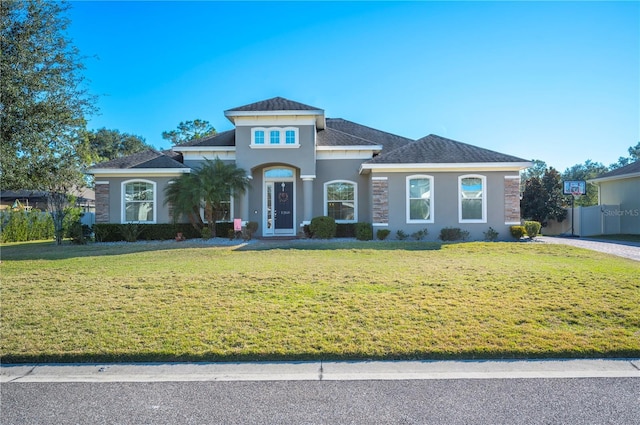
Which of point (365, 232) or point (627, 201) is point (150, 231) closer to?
point (365, 232)

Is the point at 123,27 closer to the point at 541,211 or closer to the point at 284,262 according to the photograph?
the point at 284,262

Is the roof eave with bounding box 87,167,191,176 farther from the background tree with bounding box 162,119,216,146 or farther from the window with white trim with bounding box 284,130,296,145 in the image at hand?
the background tree with bounding box 162,119,216,146

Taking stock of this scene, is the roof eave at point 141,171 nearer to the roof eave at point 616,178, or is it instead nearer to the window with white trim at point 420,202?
the window with white trim at point 420,202

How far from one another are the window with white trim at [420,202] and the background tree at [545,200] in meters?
11.6

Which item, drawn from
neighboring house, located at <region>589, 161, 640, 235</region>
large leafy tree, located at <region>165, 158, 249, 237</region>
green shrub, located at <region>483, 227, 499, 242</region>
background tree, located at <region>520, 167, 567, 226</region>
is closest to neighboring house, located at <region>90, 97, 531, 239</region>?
green shrub, located at <region>483, 227, 499, 242</region>

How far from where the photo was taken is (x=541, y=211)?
80.9 ft

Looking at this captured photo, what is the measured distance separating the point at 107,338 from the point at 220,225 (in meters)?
12.8

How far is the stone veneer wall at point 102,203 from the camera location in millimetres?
18266

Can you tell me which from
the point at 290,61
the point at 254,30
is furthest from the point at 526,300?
the point at 290,61

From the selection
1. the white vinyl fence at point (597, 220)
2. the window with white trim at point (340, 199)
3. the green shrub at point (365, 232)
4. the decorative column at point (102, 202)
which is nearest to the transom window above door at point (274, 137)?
the window with white trim at point (340, 199)

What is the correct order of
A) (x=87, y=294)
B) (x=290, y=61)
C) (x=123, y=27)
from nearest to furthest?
(x=87, y=294) → (x=123, y=27) → (x=290, y=61)

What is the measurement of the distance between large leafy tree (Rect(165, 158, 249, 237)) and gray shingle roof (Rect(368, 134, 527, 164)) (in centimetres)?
569

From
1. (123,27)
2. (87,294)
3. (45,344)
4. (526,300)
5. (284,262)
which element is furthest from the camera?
(123,27)

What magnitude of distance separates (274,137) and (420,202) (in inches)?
269
